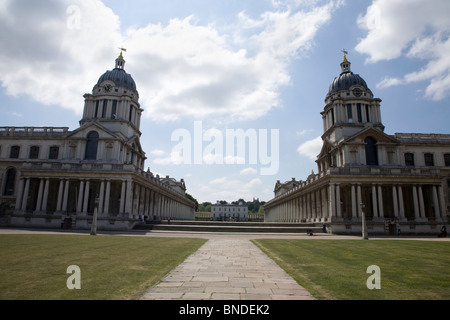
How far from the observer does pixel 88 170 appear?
48.3 metres

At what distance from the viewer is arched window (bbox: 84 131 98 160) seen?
54.8 meters

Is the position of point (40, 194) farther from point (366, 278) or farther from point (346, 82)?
point (346, 82)

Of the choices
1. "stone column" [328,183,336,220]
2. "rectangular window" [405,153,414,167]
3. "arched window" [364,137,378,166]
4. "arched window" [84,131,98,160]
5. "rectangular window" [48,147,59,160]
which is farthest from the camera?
"rectangular window" [48,147,59,160]

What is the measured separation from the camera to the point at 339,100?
59.5m

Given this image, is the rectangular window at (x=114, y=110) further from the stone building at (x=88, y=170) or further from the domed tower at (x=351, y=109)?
the domed tower at (x=351, y=109)

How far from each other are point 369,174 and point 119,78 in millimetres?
53756

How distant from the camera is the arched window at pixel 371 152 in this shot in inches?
2118

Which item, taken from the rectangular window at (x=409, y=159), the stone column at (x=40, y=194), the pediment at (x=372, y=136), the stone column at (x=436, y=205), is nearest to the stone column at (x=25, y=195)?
the stone column at (x=40, y=194)

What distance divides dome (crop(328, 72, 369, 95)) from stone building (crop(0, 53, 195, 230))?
44143 millimetres

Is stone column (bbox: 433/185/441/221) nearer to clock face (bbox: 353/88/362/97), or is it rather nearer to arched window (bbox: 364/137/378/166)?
arched window (bbox: 364/137/378/166)

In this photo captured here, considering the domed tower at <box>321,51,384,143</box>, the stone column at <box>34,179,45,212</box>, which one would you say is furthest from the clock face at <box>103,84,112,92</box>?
the domed tower at <box>321,51,384,143</box>

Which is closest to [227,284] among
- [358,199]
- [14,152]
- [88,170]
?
[358,199]

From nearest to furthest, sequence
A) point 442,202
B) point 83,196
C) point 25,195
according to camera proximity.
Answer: point 442,202, point 25,195, point 83,196
